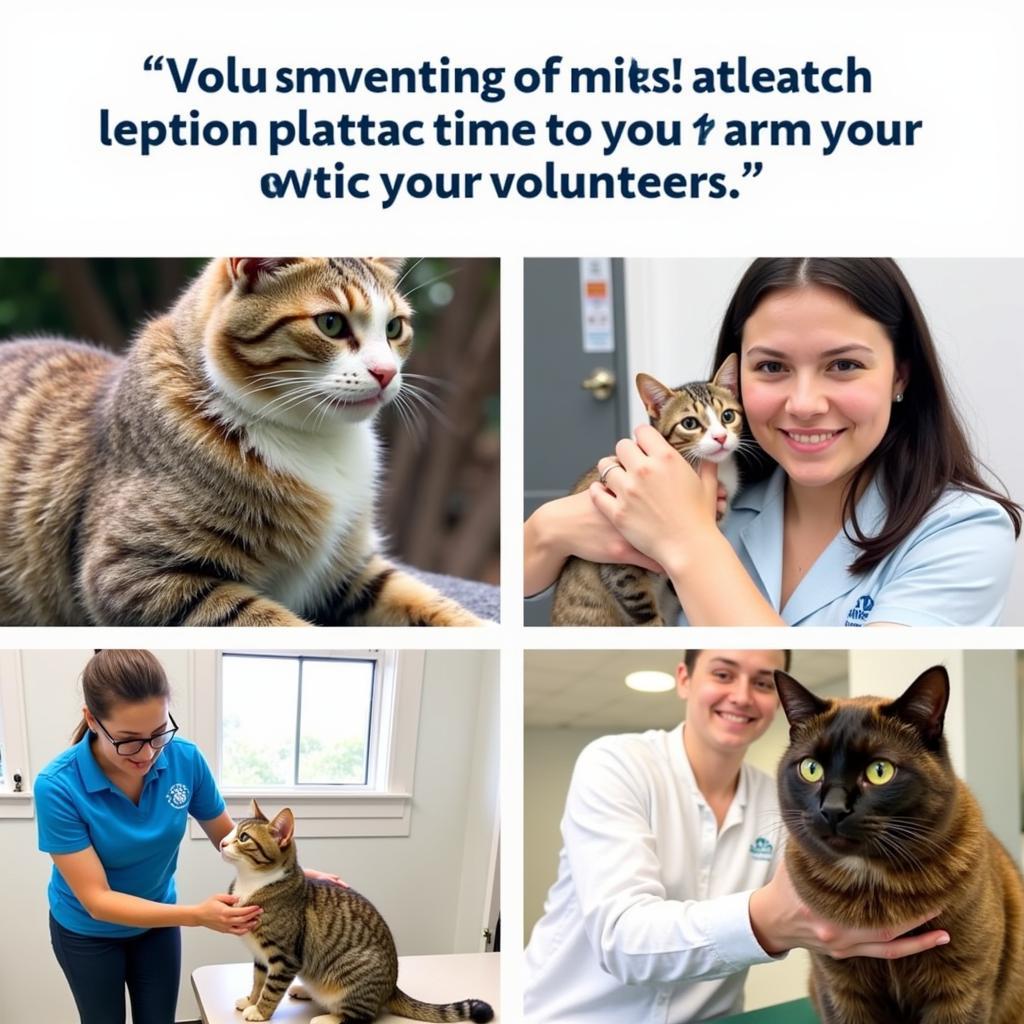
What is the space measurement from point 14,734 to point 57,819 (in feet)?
0.44

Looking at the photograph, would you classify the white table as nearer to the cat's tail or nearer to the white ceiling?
the cat's tail

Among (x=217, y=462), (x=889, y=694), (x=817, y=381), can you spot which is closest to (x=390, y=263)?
(x=217, y=462)

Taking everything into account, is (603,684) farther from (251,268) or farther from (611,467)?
(251,268)

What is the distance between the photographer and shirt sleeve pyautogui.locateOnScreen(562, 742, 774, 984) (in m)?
1.30

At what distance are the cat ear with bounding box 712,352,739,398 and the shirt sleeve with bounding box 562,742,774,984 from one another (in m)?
0.52

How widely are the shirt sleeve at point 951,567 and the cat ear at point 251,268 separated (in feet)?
2.76

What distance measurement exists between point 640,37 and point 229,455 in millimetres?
801

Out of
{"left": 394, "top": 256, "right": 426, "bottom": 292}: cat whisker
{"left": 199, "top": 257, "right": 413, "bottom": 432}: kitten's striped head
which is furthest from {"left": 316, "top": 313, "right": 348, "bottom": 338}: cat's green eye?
{"left": 394, "top": 256, "right": 426, "bottom": 292}: cat whisker

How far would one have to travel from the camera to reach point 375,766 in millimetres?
1411

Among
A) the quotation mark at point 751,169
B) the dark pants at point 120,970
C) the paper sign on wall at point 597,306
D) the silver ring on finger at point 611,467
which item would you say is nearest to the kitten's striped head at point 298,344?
the silver ring on finger at point 611,467

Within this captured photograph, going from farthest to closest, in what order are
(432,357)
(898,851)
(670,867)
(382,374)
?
(432,357)
(670,867)
(382,374)
(898,851)

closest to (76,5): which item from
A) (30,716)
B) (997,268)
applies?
(30,716)

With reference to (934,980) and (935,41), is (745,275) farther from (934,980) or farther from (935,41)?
(934,980)

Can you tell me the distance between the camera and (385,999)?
4.46ft
